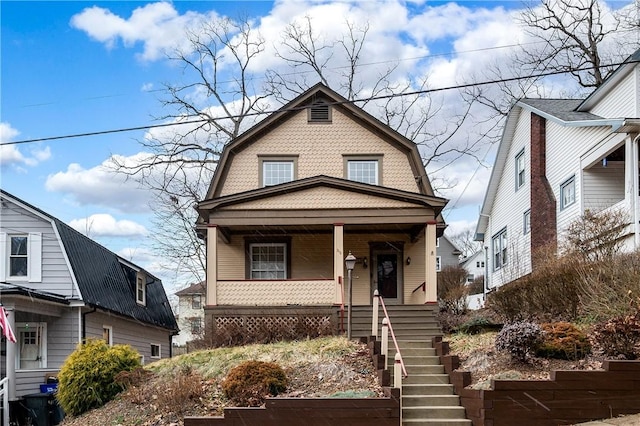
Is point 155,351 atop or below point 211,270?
below

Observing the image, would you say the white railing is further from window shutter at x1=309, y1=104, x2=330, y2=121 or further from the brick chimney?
the brick chimney

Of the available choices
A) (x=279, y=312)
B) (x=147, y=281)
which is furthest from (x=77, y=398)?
(x=147, y=281)

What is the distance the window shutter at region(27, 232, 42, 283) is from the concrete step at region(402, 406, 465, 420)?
1219cm

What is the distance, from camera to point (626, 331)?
32.0 ft

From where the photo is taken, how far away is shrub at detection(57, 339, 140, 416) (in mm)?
12680

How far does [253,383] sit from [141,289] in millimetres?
15186

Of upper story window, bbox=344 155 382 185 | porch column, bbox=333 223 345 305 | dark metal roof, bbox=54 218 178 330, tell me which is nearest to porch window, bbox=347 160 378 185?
upper story window, bbox=344 155 382 185

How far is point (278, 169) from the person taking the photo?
20.2m

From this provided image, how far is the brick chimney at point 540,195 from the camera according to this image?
22031 millimetres

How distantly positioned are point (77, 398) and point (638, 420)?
967 cm

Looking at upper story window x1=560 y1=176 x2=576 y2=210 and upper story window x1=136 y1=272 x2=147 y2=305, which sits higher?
upper story window x1=560 y1=176 x2=576 y2=210

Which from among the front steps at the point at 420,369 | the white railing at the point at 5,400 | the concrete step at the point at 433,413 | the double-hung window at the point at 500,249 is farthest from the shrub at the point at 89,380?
the double-hung window at the point at 500,249

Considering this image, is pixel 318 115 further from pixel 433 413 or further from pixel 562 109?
pixel 433 413

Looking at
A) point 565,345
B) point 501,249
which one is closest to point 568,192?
point 501,249
